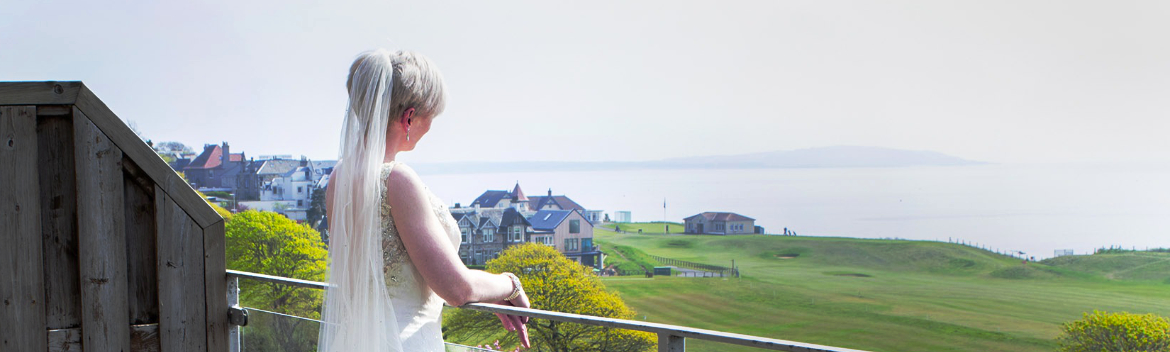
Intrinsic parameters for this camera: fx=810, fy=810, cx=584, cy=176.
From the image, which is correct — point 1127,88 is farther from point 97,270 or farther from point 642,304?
point 97,270

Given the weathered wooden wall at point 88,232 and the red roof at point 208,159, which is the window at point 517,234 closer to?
the red roof at point 208,159

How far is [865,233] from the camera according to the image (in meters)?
43.4

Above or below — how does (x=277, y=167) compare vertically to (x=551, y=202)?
above

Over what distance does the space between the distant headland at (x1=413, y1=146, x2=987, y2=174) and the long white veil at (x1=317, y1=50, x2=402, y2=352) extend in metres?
45.6

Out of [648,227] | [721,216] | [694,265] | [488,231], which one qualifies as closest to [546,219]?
[488,231]

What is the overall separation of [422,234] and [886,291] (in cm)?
4412

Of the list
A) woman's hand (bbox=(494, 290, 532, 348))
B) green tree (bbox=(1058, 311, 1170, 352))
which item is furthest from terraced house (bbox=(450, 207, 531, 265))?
woman's hand (bbox=(494, 290, 532, 348))

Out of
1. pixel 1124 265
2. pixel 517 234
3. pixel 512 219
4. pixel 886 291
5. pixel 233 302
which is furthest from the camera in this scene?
pixel 512 219

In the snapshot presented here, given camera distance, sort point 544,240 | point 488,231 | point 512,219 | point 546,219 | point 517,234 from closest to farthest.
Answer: point 488,231 → point 517,234 → point 512,219 → point 544,240 → point 546,219

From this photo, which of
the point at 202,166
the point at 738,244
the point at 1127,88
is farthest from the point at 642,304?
the point at 1127,88

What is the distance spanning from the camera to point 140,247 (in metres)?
1.39

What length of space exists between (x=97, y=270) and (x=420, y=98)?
617mm

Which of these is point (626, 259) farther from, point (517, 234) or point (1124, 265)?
point (1124, 265)

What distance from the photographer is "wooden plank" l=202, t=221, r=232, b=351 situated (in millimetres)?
1449
